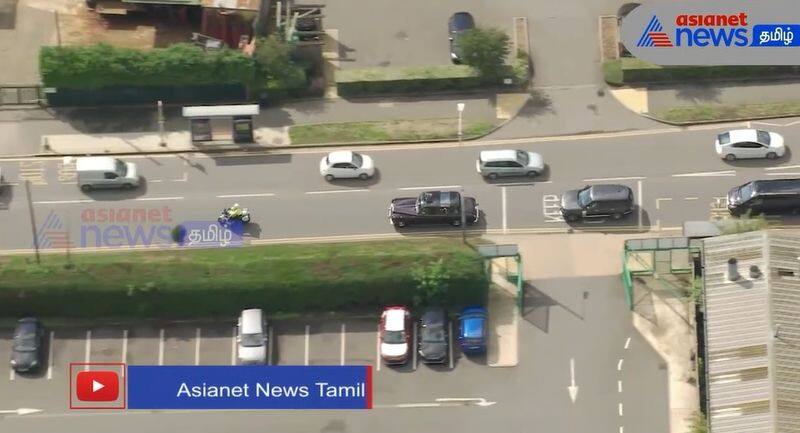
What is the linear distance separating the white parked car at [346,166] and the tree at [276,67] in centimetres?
679

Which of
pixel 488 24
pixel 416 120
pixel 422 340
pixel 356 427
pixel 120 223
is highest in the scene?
pixel 488 24

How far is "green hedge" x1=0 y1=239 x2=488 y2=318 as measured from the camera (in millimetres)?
72812

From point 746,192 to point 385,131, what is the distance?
24.3 meters

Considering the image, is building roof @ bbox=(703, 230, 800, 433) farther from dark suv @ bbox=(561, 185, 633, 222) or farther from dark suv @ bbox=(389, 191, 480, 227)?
dark suv @ bbox=(389, 191, 480, 227)

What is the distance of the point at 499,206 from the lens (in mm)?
78062

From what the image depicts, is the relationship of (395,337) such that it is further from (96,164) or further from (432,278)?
(96,164)

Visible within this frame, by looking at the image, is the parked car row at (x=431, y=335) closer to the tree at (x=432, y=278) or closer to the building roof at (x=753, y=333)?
the tree at (x=432, y=278)

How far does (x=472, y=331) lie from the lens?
72.1m

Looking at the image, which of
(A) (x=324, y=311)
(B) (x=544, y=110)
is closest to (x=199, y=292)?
(A) (x=324, y=311)

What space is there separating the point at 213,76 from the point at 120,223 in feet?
39.7

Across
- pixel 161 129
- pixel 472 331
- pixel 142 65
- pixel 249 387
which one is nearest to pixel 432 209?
pixel 472 331

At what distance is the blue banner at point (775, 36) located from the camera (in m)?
81.9

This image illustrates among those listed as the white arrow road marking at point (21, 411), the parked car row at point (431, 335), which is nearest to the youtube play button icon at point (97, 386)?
the white arrow road marking at point (21, 411)

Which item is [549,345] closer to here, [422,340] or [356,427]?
[422,340]
